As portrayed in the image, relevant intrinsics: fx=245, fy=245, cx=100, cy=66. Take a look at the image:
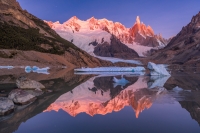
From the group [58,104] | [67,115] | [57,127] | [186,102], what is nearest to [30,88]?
[58,104]

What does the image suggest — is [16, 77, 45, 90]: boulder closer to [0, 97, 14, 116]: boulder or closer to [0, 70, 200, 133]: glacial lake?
[0, 70, 200, 133]: glacial lake

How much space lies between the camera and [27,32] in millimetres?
118312

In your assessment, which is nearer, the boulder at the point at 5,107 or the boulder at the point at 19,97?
the boulder at the point at 5,107

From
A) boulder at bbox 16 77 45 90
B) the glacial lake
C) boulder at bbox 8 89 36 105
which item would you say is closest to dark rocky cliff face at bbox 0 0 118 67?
boulder at bbox 16 77 45 90

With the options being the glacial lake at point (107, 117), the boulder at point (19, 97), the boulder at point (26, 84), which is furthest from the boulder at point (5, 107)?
the boulder at point (26, 84)

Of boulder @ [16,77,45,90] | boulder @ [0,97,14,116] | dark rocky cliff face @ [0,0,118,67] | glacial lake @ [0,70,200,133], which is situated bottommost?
glacial lake @ [0,70,200,133]

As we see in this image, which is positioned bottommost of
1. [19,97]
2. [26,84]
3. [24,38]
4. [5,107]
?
[5,107]

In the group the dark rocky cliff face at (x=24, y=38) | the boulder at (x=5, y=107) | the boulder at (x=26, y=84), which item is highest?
the dark rocky cliff face at (x=24, y=38)

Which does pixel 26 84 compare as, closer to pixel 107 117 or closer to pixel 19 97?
pixel 19 97

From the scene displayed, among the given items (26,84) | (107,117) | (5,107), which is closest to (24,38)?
(26,84)

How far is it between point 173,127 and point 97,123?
2806 mm

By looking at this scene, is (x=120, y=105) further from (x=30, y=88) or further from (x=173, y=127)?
(x=30, y=88)

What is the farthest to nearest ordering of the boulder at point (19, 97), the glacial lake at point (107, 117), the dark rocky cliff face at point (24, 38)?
1. the dark rocky cliff face at point (24, 38)
2. the boulder at point (19, 97)
3. the glacial lake at point (107, 117)

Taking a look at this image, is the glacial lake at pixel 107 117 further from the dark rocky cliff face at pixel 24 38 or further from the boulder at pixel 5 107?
the dark rocky cliff face at pixel 24 38
